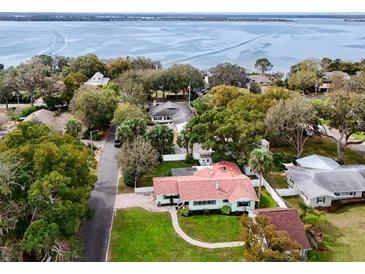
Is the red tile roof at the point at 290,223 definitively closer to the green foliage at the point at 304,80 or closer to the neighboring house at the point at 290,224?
the neighboring house at the point at 290,224

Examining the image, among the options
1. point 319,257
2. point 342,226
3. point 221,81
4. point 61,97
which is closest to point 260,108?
point 342,226

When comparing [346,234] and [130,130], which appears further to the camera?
[130,130]

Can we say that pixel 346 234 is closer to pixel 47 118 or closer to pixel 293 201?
pixel 293 201

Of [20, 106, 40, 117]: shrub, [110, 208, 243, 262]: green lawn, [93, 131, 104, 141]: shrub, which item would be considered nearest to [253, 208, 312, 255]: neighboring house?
[110, 208, 243, 262]: green lawn

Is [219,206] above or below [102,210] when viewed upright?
above

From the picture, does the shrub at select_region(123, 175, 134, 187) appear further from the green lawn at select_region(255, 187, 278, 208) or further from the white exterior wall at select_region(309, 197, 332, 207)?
the white exterior wall at select_region(309, 197, 332, 207)

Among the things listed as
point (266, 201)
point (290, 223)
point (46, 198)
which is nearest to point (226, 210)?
point (266, 201)

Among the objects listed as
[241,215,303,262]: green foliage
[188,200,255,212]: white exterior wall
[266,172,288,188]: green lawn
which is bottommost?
[266,172,288,188]: green lawn
